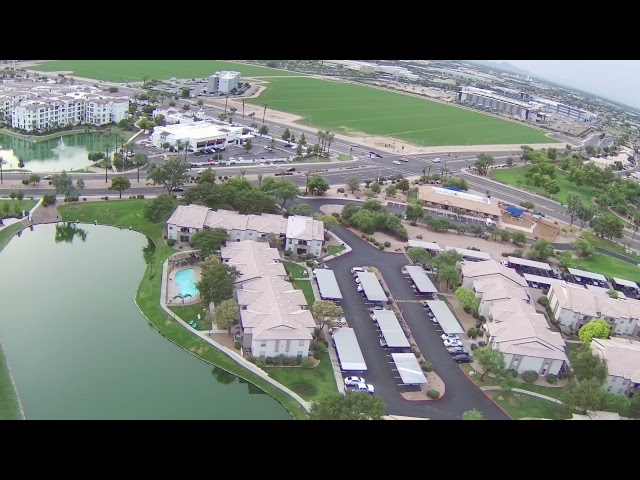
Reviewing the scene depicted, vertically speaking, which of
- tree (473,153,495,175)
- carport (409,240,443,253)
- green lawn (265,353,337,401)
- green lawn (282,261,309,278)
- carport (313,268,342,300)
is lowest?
green lawn (265,353,337,401)

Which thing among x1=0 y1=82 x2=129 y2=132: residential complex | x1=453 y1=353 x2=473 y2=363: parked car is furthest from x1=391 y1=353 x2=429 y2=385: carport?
x1=0 y1=82 x2=129 y2=132: residential complex

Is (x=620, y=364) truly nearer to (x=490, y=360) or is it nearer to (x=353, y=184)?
(x=490, y=360)

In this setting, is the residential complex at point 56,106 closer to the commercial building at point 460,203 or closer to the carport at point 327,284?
the commercial building at point 460,203

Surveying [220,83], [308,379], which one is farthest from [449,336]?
[220,83]

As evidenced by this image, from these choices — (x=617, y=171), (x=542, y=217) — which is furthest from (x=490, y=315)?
(x=617, y=171)

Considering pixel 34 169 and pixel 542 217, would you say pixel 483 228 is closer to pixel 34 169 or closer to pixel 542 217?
pixel 542 217

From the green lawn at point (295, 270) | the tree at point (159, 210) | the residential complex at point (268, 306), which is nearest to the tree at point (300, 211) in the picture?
the green lawn at point (295, 270)

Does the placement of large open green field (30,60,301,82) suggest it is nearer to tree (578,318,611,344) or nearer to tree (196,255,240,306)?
tree (196,255,240,306)
